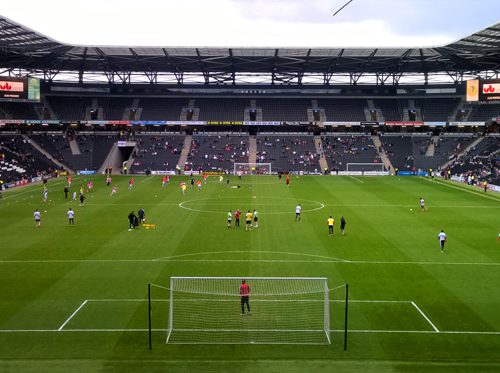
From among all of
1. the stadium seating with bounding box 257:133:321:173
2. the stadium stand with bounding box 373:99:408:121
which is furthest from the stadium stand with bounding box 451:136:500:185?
the stadium seating with bounding box 257:133:321:173

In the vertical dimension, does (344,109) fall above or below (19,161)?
above

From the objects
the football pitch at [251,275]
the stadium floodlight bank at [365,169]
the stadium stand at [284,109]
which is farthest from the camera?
the stadium stand at [284,109]

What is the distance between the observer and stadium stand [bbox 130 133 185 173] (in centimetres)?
8294

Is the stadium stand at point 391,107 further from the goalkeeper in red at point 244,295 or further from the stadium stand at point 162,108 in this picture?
the goalkeeper in red at point 244,295

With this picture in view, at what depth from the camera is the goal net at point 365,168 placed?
266ft

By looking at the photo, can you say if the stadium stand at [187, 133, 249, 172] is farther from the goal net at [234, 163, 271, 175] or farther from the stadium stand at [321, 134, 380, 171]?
the stadium stand at [321, 134, 380, 171]

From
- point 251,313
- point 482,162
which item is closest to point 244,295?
point 251,313

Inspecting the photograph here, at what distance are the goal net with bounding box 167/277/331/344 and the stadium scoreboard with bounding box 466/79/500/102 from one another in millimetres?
44507

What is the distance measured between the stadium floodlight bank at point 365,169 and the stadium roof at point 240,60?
51.5ft

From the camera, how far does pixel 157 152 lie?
86750 millimetres

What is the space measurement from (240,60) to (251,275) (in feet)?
205

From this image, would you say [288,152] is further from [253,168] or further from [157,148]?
[157,148]

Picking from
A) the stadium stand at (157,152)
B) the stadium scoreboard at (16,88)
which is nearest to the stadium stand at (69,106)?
the stadium stand at (157,152)

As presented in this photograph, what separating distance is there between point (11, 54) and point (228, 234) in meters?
53.9
